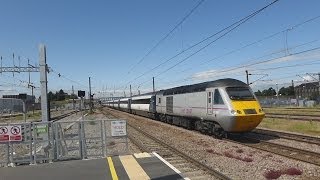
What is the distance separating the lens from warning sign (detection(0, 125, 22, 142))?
562 inches

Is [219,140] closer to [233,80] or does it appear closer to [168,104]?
[233,80]

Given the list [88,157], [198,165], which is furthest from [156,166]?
[88,157]

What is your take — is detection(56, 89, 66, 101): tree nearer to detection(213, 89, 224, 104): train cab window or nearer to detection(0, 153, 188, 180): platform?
detection(213, 89, 224, 104): train cab window

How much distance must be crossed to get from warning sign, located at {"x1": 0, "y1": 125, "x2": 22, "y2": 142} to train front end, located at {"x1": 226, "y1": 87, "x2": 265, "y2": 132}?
10658 millimetres

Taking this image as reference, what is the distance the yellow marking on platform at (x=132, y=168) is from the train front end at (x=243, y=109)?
775 cm

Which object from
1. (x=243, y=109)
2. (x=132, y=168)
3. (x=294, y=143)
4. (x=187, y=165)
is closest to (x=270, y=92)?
(x=243, y=109)

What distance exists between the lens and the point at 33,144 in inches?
575

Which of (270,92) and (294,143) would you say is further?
(270,92)

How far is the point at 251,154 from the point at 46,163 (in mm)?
7718

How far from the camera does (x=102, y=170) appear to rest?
41.5ft

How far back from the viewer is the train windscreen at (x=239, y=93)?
2177 cm

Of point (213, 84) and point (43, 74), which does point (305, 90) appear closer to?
point (213, 84)

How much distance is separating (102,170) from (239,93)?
441 inches

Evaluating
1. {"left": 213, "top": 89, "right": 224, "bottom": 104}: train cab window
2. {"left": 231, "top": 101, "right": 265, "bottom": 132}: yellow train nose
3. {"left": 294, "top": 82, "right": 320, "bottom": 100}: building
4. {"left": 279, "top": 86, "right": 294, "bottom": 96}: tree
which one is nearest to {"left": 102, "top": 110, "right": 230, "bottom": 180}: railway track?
{"left": 231, "top": 101, "right": 265, "bottom": 132}: yellow train nose
